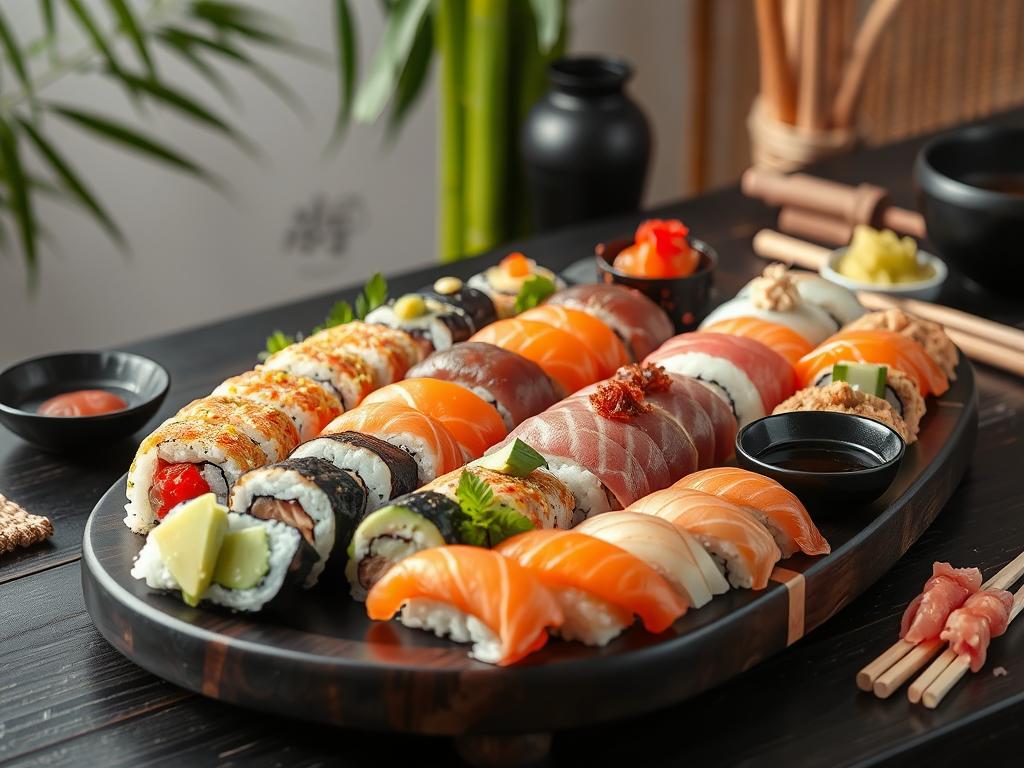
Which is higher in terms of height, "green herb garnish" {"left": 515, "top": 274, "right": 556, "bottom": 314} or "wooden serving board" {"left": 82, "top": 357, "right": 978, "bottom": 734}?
"green herb garnish" {"left": 515, "top": 274, "right": 556, "bottom": 314}

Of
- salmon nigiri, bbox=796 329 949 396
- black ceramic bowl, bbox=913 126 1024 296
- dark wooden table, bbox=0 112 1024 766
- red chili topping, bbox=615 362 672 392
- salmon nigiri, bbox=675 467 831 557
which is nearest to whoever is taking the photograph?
dark wooden table, bbox=0 112 1024 766

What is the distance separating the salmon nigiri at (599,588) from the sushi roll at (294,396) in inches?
25.5

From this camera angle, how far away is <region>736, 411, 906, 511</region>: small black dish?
2.03 metres

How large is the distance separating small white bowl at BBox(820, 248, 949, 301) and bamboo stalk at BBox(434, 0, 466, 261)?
4.21 ft

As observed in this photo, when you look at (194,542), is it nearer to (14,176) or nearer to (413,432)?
(413,432)

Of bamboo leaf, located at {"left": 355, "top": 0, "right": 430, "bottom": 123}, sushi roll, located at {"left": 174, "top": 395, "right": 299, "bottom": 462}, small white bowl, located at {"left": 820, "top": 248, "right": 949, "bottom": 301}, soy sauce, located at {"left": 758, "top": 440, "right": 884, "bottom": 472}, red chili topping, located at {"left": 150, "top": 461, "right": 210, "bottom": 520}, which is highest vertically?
bamboo leaf, located at {"left": 355, "top": 0, "right": 430, "bottom": 123}

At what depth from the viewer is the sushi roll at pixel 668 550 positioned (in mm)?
1765

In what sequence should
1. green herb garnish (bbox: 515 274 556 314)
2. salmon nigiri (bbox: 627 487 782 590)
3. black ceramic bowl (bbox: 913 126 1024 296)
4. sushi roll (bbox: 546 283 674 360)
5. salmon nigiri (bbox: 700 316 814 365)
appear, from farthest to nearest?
black ceramic bowl (bbox: 913 126 1024 296) < green herb garnish (bbox: 515 274 556 314) < sushi roll (bbox: 546 283 674 360) < salmon nigiri (bbox: 700 316 814 365) < salmon nigiri (bbox: 627 487 782 590)

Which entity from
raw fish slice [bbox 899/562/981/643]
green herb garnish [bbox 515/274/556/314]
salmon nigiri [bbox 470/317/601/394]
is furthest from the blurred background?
raw fish slice [bbox 899/562/981/643]

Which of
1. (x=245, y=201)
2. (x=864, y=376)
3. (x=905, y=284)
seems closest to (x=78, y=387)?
(x=864, y=376)

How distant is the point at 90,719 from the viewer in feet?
5.92

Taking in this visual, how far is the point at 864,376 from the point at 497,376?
63 centimetres

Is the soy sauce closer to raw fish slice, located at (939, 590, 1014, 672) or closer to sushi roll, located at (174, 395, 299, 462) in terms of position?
raw fish slice, located at (939, 590, 1014, 672)

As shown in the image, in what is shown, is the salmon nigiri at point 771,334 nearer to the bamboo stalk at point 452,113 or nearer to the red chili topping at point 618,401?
the red chili topping at point 618,401
